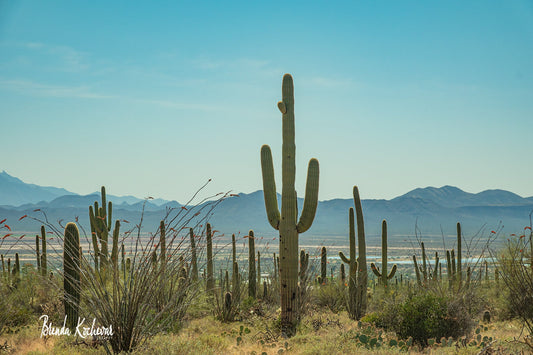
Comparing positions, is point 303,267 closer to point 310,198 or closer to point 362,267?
point 362,267

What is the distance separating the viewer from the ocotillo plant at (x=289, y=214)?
1048cm

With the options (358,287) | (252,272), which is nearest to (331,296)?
(358,287)

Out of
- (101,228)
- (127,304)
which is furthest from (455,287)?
(101,228)

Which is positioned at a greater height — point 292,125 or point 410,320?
point 292,125

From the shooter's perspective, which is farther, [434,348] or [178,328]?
[178,328]

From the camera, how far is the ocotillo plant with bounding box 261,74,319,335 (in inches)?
412

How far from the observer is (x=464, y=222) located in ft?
587

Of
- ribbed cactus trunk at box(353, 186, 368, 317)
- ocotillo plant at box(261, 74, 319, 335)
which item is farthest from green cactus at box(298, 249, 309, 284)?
ribbed cactus trunk at box(353, 186, 368, 317)

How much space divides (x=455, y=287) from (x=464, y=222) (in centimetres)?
18154

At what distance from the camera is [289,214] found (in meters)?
10.5

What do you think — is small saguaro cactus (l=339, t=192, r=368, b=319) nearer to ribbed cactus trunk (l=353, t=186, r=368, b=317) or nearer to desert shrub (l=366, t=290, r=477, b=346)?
ribbed cactus trunk (l=353, t=186, r=368, b=317)

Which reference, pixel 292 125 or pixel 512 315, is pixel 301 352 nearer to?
pixel 292 125

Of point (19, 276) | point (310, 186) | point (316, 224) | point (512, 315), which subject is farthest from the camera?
point (316, 224)

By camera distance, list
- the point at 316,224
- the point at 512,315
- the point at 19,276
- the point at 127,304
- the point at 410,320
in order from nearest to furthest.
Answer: the point at 127,304, the point at 410,320, the point at 512,315, the point at 19,276, the point at 316,224
